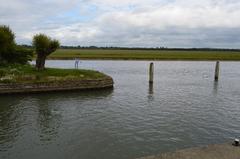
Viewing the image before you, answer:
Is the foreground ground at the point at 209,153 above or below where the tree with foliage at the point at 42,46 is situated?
below

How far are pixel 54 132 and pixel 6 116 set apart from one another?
5.42 meters

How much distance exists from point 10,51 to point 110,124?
24015 mm

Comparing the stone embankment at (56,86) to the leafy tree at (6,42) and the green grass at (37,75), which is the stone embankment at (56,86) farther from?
the leafy tree at (6,42)

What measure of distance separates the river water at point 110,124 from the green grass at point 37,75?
6.74 feet

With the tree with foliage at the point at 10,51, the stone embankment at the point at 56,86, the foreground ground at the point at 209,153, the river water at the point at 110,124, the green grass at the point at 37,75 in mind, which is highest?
the tree with foliage at the point at 10,51

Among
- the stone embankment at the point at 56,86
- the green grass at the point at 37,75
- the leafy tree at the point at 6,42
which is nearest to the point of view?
the stone embankment at the point at 56,86

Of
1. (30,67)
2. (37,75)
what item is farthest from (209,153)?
(30,67)

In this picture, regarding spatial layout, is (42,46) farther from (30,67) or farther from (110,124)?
(110,124)

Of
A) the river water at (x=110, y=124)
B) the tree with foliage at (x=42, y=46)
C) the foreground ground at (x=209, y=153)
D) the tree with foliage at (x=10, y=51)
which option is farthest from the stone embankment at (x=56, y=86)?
the foreground ground at (x=209, y=153)

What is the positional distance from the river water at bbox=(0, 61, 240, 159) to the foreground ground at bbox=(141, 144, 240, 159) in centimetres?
330

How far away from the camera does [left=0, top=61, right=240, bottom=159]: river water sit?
47.3ft

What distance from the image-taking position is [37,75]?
32281 millimetres

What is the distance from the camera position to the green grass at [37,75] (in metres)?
31.2

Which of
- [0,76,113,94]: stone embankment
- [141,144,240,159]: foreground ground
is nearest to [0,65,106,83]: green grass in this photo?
[0,76,113,94]: stone embankment
